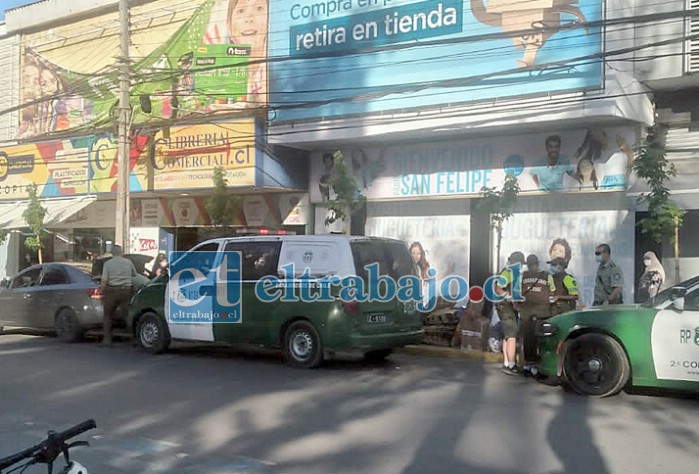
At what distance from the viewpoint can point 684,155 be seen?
14.3 metres

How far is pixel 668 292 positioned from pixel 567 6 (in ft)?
23.5

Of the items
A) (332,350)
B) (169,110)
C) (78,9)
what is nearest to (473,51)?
(332,350)

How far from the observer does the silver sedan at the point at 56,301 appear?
13.9m

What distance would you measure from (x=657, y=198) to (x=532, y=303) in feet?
12.1

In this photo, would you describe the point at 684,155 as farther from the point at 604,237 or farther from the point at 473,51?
the point at 473,51

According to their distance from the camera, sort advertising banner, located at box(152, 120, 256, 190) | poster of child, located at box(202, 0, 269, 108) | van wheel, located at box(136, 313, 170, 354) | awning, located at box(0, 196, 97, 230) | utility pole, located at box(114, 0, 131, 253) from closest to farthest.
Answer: van wheel, located at box(136, 313, 170, 354) < utility pole, located at box(114, 0, 131, 253) < advertising banner, located at box(152, 120, 256, 190) < poster of child, located at box(202, 0, 269, 108) < awning, located at box(0, 196, 97, 230)

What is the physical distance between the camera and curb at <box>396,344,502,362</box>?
12.2 metres

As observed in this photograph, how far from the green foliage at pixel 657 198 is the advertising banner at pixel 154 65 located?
838 cm

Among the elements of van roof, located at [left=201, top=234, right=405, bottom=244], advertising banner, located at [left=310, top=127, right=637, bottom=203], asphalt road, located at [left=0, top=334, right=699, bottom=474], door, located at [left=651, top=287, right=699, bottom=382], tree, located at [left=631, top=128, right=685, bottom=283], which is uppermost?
advertising banner, located at [left=310, top=127, right=637, bottom=203]

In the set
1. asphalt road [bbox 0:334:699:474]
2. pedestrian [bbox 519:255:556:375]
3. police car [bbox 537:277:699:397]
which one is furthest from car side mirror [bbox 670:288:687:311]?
pedestrian [bbox 519:255:556:375]

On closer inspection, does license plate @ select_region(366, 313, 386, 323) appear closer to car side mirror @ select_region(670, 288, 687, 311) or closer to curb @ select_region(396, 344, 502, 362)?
curb @ select_region(396, 344, 502, 362)

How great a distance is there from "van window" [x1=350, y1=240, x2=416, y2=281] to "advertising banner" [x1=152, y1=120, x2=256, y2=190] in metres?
6.76

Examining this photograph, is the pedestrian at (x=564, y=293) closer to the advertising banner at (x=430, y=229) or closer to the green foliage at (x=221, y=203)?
the advertising banner at (x=430, y=229)

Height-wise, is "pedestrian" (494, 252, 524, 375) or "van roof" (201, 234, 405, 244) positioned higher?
"van roof" (201, 234, 405, 244)
